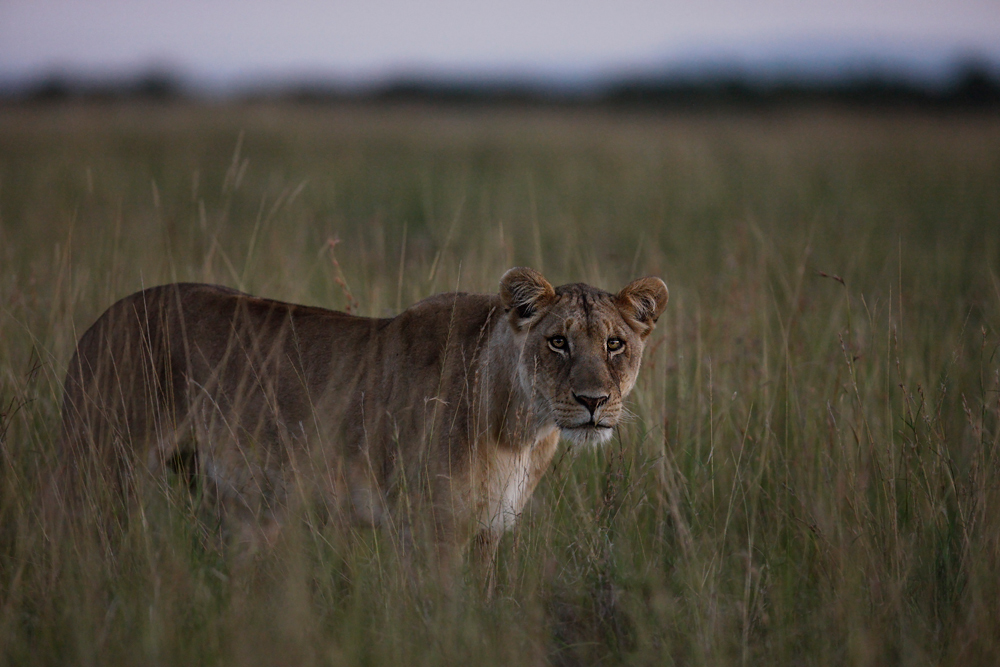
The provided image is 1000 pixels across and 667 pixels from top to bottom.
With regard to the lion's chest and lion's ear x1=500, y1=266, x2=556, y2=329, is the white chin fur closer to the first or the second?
the lion's chest

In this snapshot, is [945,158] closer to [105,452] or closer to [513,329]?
[513,329]

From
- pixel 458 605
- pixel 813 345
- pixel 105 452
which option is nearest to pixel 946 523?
pixel 813 345

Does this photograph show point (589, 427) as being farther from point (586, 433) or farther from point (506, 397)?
point (506, 397)

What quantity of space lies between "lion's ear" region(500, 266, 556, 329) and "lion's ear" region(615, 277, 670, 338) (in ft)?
1.08

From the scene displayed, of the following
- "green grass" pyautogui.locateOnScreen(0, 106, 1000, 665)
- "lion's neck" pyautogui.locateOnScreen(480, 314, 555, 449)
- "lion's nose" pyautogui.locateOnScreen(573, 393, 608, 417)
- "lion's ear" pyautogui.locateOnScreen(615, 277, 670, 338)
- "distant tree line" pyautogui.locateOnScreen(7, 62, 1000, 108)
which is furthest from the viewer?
"distant tree line" pyautogui.locateOnScreen(7, 62, 1000, 108)

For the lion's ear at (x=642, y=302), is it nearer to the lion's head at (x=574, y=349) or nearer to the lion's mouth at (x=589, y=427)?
the lion's head at (x=574, y=349)

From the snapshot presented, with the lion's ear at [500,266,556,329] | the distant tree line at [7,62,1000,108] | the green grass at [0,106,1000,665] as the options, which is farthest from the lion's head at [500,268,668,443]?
the distant tree line at [7,62,1000,108]

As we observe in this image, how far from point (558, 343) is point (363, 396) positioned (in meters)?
0.85

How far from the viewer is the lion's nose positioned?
3.20 metres

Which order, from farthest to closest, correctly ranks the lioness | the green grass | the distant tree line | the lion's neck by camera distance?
the distant tree line
the lion's neck
the lioness
the green grass

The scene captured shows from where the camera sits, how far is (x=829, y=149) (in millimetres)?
16359

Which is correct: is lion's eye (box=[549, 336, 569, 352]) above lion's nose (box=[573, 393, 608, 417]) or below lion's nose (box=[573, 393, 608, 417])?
above

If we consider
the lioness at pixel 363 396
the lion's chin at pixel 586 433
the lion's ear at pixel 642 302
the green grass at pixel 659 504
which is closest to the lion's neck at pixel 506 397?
the lioness at pixel 363 396

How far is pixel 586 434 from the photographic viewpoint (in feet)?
10.7
